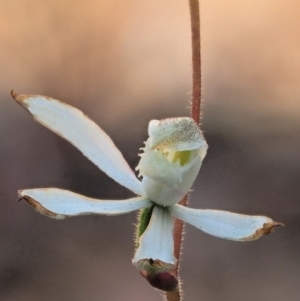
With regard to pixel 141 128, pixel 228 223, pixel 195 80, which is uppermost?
pixel 141 128

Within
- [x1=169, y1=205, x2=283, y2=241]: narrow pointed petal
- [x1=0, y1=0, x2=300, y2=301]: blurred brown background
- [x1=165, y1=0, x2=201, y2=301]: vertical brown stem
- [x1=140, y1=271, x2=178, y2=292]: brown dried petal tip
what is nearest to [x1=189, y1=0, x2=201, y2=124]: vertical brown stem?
[x1=165, y1=0, x2=201, y2=301]: vertical brown stem

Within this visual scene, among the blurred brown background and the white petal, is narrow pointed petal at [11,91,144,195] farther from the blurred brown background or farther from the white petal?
the blurred brown background

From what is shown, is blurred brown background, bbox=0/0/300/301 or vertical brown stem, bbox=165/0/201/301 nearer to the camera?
vertical brown stem, bbox=165/0/201/301

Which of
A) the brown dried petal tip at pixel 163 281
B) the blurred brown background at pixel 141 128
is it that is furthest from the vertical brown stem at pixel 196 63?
the blurred brown background at pixel 141 128

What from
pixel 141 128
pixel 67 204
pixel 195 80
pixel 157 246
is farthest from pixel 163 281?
pixel 141 128

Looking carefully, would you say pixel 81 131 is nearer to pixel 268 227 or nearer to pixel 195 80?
pixel 195 80

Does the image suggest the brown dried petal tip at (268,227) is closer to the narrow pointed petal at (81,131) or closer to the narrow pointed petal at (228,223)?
the narrow pointed petal at (228,223)
